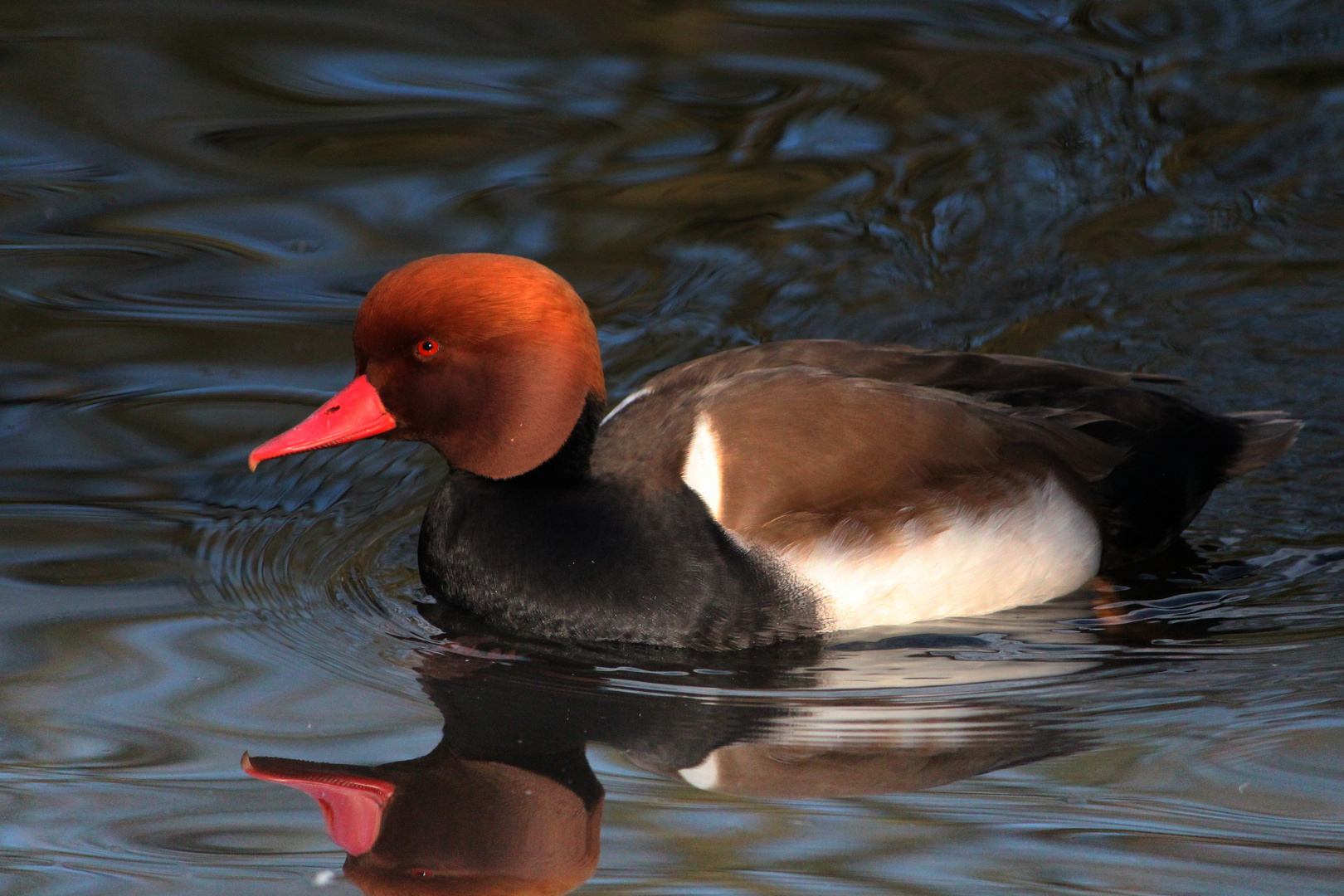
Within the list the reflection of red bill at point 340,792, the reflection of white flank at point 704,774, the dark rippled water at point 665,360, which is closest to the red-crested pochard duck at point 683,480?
the dark rippled water at point 665,360

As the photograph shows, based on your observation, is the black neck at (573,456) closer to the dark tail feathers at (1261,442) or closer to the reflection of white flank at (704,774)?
the reflection of white flank at (704,774)

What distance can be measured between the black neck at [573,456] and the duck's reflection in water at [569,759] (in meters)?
0.49

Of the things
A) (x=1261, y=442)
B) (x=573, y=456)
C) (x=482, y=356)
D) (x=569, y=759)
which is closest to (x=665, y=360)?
(x=573, y=456)

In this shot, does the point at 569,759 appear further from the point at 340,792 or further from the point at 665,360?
the point at 665,360

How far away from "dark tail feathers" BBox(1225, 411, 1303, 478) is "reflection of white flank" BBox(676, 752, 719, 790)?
2.04 meters

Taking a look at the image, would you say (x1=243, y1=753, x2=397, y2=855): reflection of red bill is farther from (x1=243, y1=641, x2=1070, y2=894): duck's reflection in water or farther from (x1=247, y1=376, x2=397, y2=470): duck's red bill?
(x1=247, y1=376, x2=397, y2=470): duck's red bill

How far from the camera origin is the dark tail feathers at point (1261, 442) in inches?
185

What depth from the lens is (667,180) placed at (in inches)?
260

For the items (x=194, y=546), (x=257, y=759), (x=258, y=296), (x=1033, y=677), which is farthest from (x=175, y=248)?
(x=1033, y=677)

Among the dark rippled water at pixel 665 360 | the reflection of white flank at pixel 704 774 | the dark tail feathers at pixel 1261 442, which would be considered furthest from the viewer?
the dark tail feathers at pixel 1261 442

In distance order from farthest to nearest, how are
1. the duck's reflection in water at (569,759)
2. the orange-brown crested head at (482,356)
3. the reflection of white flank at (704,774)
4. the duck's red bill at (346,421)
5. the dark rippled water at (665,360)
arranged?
the duck's red bill at (346,421)
the orange-brown crested head at (482,356)
the reflection of white flank at (704,774)
the dark rippled water at (665,360)
the duck's reflection in water at (569,759)

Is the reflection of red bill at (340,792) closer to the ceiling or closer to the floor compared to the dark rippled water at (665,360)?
closer to the floor

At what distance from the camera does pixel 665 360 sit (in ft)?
18.8

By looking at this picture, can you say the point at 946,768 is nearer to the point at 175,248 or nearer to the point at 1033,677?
the point at 1033,677
